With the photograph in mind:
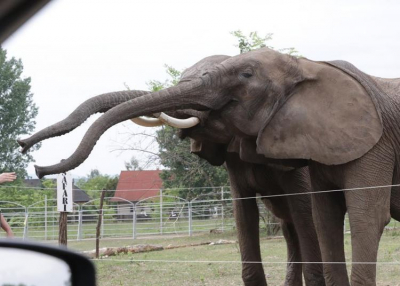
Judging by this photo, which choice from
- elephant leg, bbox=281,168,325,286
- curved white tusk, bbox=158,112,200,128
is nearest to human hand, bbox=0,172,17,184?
curved white tusk, bbox=158,112,200,128

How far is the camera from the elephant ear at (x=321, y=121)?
22.4 feet

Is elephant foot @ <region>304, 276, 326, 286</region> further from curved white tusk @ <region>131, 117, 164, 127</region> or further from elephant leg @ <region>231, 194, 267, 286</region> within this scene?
curved white tusk @ <region>131, 117, 164, 127</region>

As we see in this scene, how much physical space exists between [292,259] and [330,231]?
6.79 feet

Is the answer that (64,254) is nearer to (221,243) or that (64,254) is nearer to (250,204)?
(250,204)

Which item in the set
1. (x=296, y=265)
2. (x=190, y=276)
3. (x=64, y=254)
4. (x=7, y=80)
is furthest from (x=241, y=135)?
(x=7, y=80)

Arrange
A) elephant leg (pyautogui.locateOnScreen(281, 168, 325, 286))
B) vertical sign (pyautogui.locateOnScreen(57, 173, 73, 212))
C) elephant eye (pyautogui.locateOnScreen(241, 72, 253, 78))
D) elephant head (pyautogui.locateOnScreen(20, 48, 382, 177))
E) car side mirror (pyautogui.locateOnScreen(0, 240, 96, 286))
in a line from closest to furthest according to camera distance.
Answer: car side mirror (pyautogui.locateOnScreen(0, 240, 96, 286)) < elephant head (pyautogui.locateOnScreen(20, 48, 382, 177)) < elephant eye (pyautogui.locateOnScreen(241, 72, 253, 78)) < elephant leg (pyautogui.locateOnScreen(281, 168, 325, 286)) < vertical sign (pyautogui.locateOnScreen(57, 173, 73, 212))

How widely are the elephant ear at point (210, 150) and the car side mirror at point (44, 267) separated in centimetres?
598

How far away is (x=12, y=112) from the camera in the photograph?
38.2m

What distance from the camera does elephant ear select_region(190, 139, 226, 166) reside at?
26.3 ft

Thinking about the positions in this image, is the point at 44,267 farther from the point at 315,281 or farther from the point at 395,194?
the point at 315,281

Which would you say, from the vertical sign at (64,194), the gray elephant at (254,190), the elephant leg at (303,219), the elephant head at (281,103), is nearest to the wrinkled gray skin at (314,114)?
the elephant head at (281,103)

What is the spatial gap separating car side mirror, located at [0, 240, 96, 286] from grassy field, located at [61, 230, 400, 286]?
20.6ft

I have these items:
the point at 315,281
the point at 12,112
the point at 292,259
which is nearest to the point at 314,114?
the point at 315,281

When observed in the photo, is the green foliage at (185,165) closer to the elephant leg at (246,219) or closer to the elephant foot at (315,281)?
the elephant leg at (246,219)
